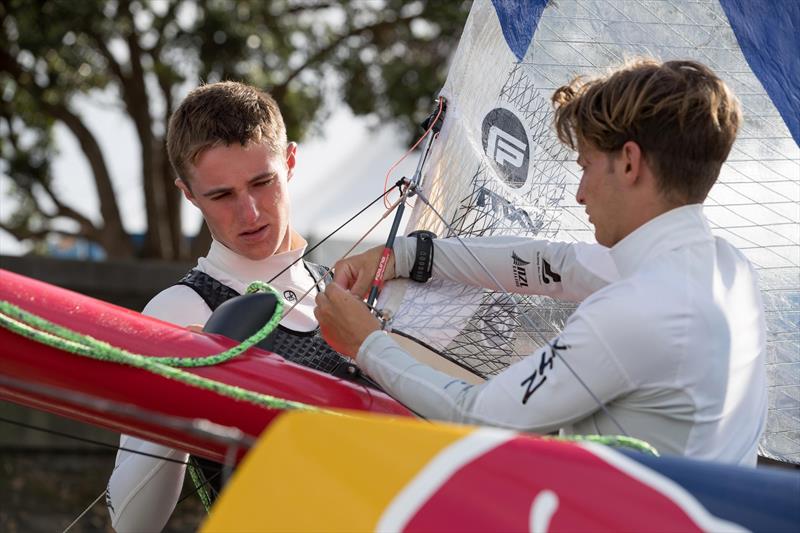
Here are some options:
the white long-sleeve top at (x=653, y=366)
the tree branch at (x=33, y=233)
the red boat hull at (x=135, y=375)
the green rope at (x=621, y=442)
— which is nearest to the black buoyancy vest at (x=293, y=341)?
the red boat hull at (x=135, y=375)

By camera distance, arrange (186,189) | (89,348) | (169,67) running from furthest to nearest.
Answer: (169,67) → (186,189) → (89,348)

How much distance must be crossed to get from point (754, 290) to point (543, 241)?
0.53 meters

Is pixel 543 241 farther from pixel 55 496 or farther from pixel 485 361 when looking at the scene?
pixel 55 496

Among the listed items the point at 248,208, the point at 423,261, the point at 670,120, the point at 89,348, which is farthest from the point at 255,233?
the point at 670,120

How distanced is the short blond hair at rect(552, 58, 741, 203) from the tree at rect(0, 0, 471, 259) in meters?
5.54

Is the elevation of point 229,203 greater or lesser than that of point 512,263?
greater

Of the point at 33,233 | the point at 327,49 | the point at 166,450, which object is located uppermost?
the point at 166,450

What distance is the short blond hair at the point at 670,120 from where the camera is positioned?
5.20 feet

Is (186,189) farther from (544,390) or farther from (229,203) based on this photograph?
(544,390)

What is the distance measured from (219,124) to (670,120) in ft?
3.03

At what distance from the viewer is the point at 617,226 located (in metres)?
1.64

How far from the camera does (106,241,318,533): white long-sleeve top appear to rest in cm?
201

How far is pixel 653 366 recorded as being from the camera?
1.48 m

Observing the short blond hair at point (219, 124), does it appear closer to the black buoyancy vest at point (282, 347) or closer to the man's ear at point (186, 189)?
the man's ear at point (186, 189)
